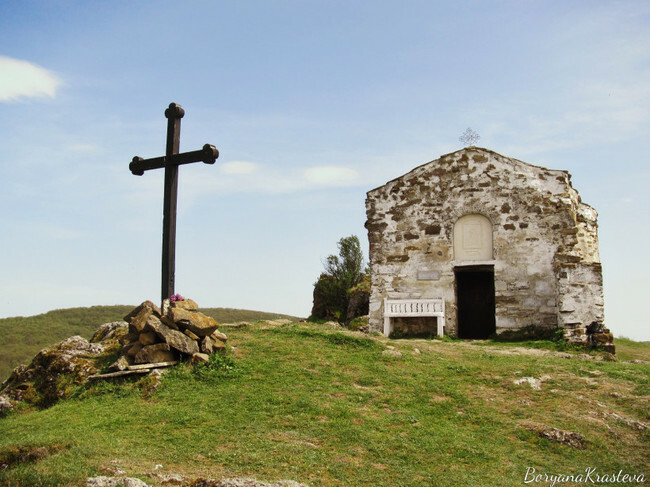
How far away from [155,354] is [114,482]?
4.01 metres

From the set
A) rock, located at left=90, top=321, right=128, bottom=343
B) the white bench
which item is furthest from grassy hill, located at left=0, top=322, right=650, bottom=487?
the white bench

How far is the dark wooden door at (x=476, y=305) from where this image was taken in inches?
750

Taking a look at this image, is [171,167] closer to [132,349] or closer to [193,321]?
[193,321]

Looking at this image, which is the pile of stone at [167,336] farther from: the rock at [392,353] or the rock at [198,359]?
the rock at [392,353]

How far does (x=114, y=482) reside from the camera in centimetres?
554

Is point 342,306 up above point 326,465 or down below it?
above

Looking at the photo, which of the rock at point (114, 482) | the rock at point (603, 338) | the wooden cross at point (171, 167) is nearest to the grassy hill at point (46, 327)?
the wooden cross at point (171, 167)

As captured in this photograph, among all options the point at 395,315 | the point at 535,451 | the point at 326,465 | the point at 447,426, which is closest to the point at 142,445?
the point at 326,465

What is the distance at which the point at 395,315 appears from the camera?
1628 cm

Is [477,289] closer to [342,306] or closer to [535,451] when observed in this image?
[342,306]

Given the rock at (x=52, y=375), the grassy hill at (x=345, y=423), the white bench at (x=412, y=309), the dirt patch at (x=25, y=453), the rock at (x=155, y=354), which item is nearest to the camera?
the grassy hill at (x=345, y=423)

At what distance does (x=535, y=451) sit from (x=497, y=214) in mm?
10348

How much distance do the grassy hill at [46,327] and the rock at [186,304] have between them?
73.4 feet

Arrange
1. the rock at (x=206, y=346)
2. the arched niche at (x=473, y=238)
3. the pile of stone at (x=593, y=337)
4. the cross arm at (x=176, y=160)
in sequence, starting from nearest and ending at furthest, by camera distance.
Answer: the rock at (x=206, y=346)
the cross arm at (x=176, y=160)
the pile of stone at (x=593, y=337)
the arched niche at (x=473, y=238)
